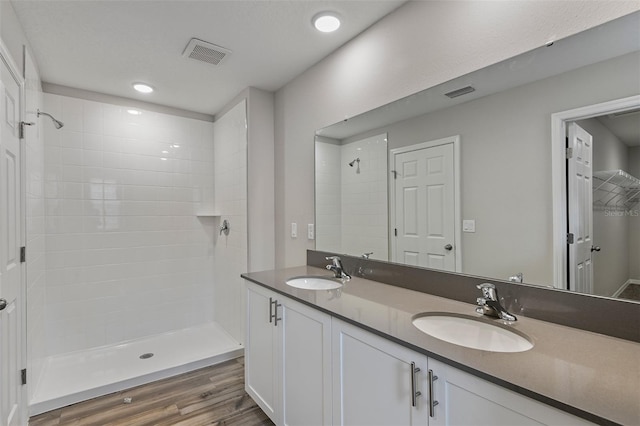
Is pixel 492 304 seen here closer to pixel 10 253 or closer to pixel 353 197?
pixel 353 197

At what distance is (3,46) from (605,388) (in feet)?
8.59

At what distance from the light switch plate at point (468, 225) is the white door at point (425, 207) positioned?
50mm

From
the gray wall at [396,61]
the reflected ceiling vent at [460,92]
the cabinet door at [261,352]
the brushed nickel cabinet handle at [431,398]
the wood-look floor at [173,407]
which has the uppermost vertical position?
the gray wall at [396,61]

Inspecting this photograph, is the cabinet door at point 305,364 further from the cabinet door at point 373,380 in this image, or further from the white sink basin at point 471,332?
the white sink basin at point 471,332

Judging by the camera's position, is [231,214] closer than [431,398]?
No

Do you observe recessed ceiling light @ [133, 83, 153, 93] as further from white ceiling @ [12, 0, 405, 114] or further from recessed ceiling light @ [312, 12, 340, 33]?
recessed ceiling light @ [312, 12, 340, 33]

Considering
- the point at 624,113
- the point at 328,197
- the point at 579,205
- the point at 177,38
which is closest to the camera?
the point at 624,113

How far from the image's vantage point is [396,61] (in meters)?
1.78

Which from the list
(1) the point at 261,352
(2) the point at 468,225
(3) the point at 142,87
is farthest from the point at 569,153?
(3) the point at 142,87

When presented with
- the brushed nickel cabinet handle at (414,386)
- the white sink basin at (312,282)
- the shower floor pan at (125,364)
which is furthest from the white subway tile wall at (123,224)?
the brushed nickel cabinet handle at (414,386)

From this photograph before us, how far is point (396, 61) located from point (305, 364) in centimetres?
172

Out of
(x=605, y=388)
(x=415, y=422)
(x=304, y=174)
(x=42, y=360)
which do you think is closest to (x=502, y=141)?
(x=605, y=388)

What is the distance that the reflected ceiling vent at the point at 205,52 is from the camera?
209cm

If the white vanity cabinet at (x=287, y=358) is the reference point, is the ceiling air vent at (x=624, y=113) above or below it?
above
